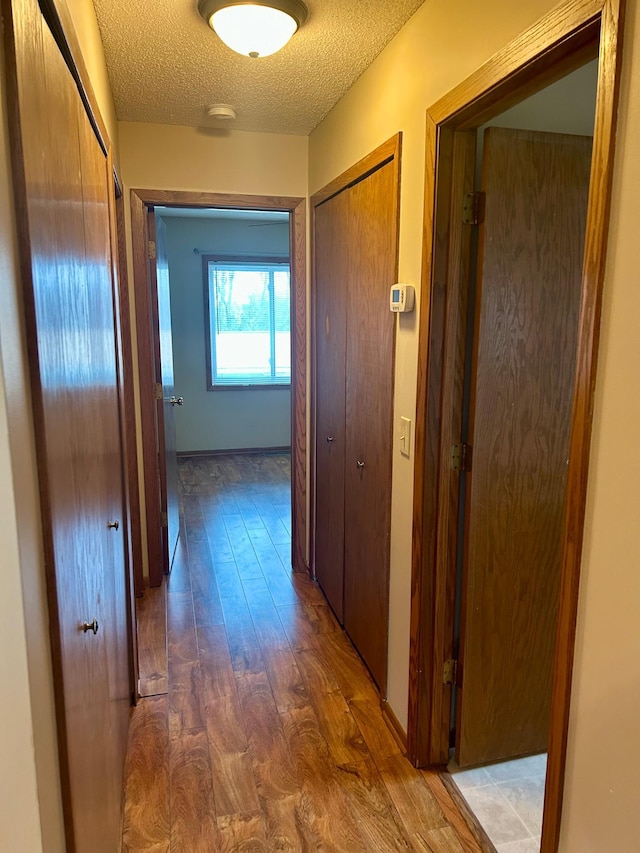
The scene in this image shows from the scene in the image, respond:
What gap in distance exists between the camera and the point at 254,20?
178 cm

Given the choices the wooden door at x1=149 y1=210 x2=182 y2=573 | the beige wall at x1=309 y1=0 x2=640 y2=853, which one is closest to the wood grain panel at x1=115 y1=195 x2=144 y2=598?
the wooden door at x1=149 y1=210 x2=182 y2=573

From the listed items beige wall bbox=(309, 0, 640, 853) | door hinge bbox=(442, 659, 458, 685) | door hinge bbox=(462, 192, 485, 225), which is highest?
door hinge bbox=(462, 192, 485, 225)

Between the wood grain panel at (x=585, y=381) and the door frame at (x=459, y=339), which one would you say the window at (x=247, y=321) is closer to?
the door frame at (x=459, y=339)

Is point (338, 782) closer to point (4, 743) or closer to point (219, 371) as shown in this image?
point (4, 743)

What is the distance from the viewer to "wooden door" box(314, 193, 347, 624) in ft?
8.89

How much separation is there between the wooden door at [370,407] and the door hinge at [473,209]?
13.9 inches

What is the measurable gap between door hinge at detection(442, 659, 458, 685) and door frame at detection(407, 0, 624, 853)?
0.02m

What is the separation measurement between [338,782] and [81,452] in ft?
4.87

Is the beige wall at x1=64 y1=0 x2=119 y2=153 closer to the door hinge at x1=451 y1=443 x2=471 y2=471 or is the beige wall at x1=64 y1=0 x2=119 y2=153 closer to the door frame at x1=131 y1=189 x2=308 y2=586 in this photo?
the door frame at x1=131 y1=189 x2=308 y2=586

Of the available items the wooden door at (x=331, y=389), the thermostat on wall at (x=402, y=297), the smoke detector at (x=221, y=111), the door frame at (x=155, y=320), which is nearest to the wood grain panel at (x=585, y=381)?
the thermostat on wall at (x=402, y=297)

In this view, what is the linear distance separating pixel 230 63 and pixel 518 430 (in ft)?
5.75

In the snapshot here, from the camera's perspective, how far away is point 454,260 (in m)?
1.75

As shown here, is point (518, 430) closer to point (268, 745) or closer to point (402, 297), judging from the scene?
point (402, 297)

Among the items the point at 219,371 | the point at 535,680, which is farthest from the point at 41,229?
the point at 219,371
